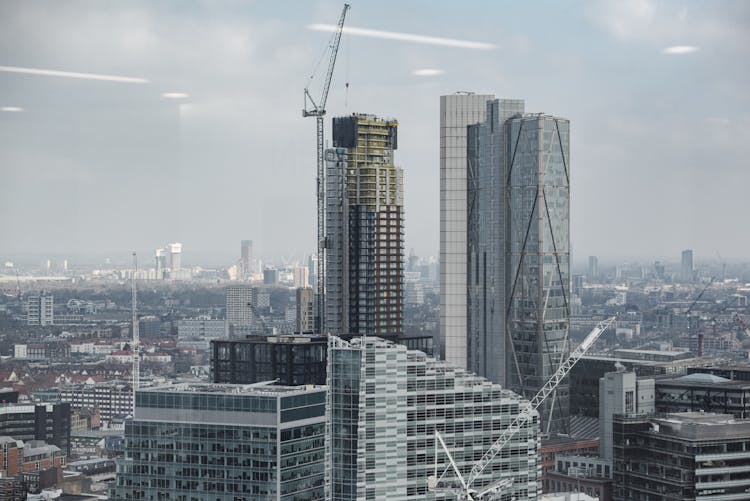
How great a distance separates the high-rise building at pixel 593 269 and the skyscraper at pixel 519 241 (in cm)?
149

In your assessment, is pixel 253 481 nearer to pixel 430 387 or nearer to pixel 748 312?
pixel 430 387

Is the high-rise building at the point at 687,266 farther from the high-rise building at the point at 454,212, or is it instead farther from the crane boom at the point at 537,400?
the high-rise building at the point at 454,212

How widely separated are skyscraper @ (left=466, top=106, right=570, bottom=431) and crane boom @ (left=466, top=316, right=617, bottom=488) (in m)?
0.28

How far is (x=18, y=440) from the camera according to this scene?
1348 cm

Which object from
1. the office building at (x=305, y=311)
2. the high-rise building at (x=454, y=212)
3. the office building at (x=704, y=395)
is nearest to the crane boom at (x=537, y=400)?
the office building at (x=704, y=395)

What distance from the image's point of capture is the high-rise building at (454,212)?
16.1m

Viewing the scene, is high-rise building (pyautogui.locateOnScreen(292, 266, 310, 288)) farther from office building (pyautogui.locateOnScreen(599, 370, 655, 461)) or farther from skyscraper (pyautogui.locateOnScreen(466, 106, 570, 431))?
office building (pyautogui.locateOnScreen(599, 370, 655, 461))

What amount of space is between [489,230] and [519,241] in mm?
426

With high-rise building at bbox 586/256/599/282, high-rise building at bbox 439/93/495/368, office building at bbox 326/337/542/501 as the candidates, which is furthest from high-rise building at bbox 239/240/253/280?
high-rise building at bbox 586/256/599/282

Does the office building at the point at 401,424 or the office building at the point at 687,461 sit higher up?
the office building at the point at 401,424

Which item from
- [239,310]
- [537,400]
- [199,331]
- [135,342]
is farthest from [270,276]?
[537,400]

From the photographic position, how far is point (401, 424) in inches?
402

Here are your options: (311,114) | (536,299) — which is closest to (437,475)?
(311,114)

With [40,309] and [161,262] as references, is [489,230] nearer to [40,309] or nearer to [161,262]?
[161,262]
